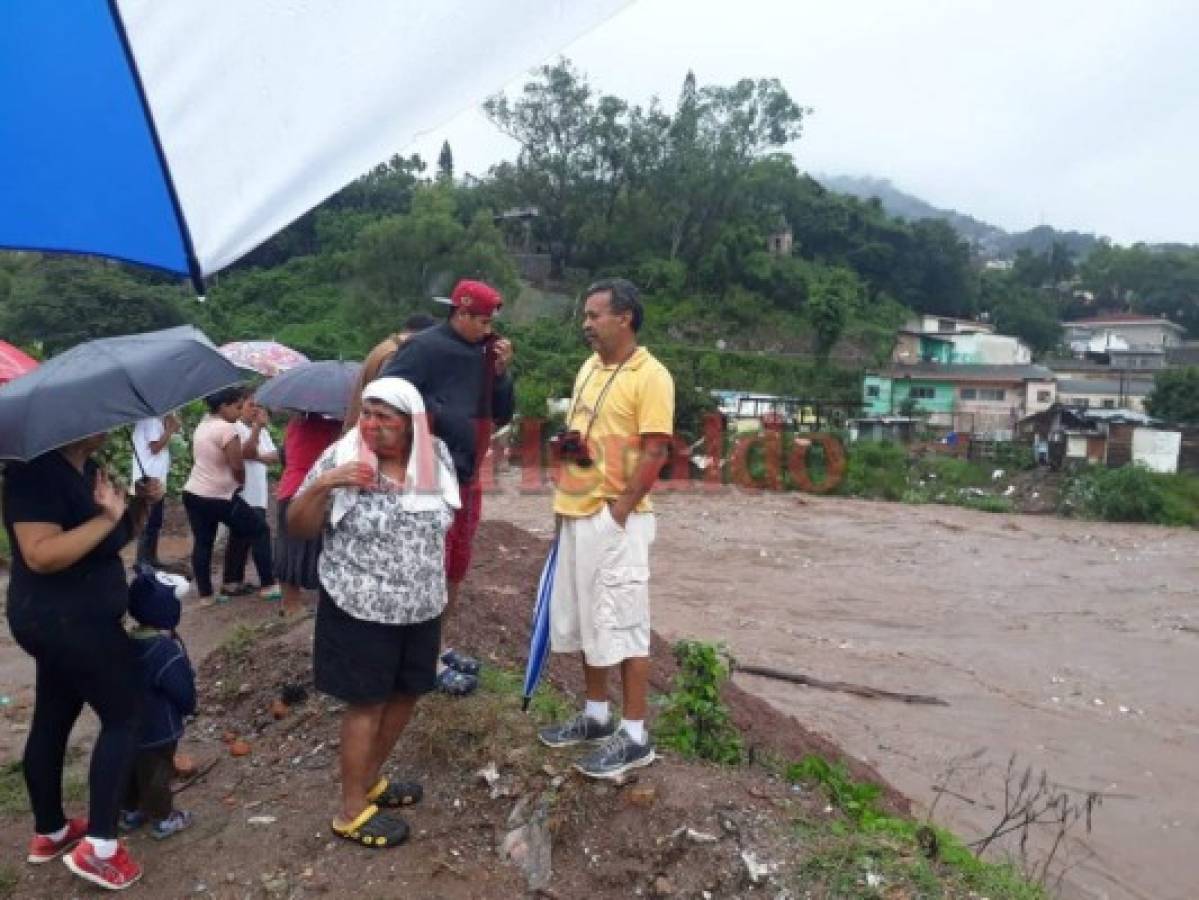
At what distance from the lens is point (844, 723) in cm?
628

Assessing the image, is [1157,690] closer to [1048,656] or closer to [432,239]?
[1048,656]

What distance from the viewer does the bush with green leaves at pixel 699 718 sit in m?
3.32

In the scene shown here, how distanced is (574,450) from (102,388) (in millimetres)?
1293

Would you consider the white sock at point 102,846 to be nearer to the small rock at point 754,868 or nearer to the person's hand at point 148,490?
the person's hand at point 148,490

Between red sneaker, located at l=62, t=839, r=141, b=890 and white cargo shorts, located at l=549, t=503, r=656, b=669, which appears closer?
red sneaker, located at l=62, t=839, r=141, b=890

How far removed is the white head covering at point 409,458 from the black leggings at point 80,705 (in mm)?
717

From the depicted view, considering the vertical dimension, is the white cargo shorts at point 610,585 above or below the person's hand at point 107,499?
below

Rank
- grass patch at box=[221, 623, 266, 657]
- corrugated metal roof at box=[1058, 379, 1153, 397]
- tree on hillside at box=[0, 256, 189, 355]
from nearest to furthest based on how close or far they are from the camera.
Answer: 1. grass patch at box=[221, 623, 266, 657]
2. tree on hillside at box=[0, 256, 189, 355]
3. corrugated metal roof at box=[1058, 379, 1153, 397]

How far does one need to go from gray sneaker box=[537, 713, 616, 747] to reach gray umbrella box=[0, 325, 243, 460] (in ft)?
4.98

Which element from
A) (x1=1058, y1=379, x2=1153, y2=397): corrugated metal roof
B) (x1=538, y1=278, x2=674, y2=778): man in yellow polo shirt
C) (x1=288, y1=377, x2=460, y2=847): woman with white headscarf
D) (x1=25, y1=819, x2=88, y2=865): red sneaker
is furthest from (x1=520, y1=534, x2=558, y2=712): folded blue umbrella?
(x1=1058, y1=379, x2=1153, y2=397): corrugated metal roof

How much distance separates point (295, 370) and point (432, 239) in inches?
965

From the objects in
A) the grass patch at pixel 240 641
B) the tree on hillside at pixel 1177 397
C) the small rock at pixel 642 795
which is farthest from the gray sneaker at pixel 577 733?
the tree on hillside at pixel 1177 397

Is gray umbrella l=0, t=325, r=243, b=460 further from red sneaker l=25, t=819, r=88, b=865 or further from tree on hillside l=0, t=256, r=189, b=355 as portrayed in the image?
tree on hillside l=0, t=256, r=189, b=355

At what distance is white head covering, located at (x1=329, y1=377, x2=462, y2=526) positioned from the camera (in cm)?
249
